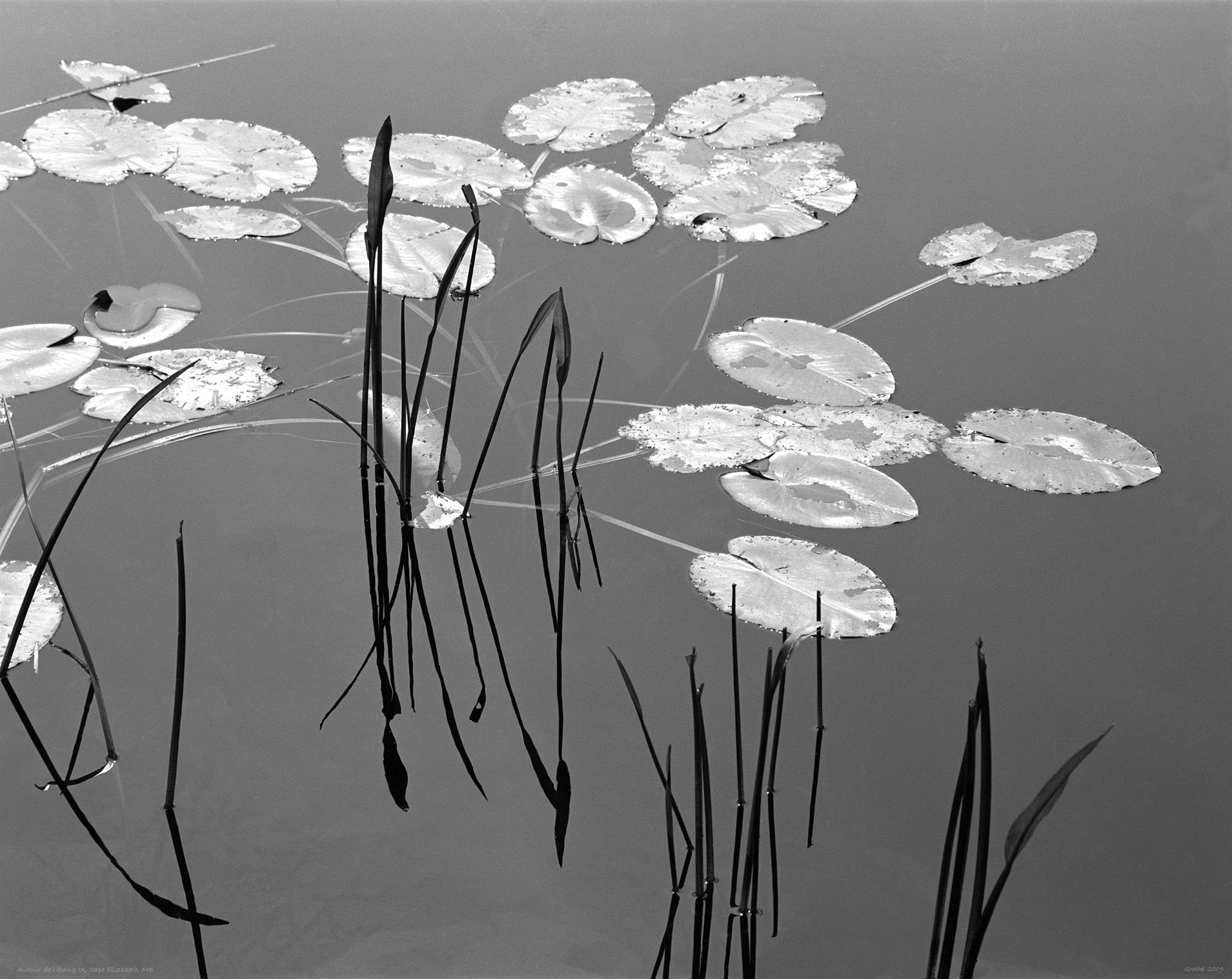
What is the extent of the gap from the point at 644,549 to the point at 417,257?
418 mm

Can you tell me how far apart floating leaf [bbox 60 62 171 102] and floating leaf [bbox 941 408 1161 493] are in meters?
1.00

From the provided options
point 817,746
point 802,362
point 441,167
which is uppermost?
point 441,167

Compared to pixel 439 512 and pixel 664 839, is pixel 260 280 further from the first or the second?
pixel 664 839

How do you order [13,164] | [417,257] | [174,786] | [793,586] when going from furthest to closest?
[13,164] → [417,257] → [793,586] → [174,786]

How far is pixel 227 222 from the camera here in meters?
1.11

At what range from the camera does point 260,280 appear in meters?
1.05

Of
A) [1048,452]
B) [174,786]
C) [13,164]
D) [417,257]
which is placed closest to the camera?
[174,786]

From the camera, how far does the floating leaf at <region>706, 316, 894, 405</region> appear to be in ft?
3.15

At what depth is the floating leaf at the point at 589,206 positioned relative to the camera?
111 cm

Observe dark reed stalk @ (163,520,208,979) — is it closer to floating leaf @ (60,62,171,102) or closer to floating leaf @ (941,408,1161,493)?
floating leaf @ (941,408,1161,493)

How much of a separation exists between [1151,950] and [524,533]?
524 millimetres

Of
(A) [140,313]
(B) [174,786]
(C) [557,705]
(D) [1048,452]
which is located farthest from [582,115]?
(B) [174,786]

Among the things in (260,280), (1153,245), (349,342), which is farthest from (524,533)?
(1153,245)

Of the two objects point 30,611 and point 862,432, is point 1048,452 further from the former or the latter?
point 30,611
